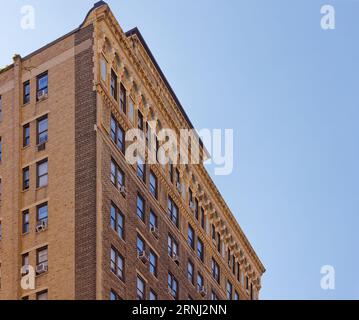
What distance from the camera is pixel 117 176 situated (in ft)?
207

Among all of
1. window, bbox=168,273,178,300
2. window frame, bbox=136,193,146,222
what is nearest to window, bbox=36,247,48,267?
window frame, bbox=136,193,146,222

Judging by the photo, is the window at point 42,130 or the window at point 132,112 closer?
the window at point 42,130

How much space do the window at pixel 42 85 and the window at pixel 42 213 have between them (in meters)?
7.30

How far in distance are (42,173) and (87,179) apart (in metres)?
3.63

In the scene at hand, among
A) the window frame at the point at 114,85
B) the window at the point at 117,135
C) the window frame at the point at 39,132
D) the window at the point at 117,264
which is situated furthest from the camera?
the window frame at the point at 114,85

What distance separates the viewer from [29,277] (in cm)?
6000

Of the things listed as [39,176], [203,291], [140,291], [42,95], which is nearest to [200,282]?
[203,291]

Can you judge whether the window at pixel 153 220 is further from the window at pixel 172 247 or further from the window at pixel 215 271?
the window at pixel 215 271

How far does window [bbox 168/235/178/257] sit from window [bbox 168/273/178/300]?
1.51 m

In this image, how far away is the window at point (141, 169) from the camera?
219 ft

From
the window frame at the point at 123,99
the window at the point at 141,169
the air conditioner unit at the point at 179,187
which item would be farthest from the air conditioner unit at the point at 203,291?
the window frame at the point at 123,99

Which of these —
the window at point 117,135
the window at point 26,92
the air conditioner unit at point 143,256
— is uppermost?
the window at point 26,92
